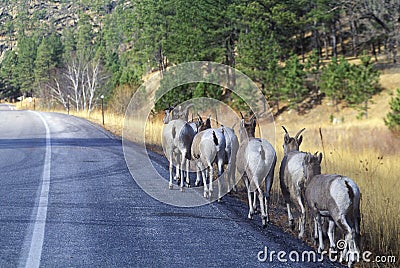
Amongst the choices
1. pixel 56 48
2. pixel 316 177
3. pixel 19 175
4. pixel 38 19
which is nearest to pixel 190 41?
pixel 19 175

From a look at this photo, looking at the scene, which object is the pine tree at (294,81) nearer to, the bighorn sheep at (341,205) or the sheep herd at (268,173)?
the sheep herd at (268,173)

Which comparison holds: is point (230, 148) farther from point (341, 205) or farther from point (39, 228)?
point (341, 205)

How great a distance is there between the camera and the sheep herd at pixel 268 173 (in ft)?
18.0

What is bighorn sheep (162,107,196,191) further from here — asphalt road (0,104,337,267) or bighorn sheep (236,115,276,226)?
bighorn sheep (236,115,276,226)

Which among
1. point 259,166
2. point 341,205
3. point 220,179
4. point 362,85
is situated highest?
point 362,85

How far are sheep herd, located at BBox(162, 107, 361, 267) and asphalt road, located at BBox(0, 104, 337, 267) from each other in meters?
0.35

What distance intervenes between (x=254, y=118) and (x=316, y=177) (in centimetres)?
274

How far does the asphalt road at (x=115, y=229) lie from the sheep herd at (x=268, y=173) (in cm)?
35

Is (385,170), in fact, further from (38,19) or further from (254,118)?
(38,19)

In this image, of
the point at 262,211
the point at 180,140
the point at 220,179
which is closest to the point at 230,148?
the point at 220,179

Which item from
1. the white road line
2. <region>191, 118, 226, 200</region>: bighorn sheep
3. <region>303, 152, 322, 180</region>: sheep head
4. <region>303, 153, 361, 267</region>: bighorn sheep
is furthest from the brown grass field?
the white road line

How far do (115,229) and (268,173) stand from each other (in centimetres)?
227

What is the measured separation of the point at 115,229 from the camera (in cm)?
710

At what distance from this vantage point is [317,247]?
20.6 ft
